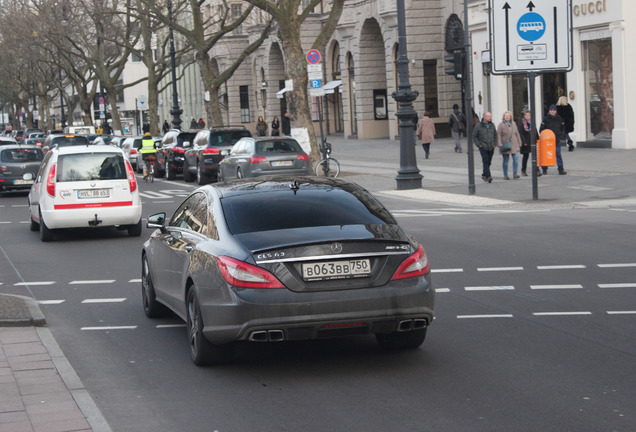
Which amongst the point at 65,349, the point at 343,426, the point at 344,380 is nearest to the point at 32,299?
the point at 65,349

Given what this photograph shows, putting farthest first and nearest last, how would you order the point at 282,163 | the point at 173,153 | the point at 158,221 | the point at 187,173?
the point at 173,153 → the point at 187,173 → the point at 282,163 → the point at 158,221

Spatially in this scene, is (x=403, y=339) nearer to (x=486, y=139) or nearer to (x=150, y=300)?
(x=150, y=300)

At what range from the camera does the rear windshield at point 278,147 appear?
27812 mm

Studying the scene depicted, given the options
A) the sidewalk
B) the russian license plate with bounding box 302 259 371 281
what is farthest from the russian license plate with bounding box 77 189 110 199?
the russian license plate with bounding box 302 259 371 281

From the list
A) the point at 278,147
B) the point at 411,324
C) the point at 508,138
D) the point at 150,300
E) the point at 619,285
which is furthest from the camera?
the point at 278,147

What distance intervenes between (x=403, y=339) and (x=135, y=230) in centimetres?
1064

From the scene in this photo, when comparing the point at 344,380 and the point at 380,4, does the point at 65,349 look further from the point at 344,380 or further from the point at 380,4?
the point at 380,4

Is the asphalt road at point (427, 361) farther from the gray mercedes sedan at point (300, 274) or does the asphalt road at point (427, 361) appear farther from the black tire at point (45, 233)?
the black tire at point (45, 233)

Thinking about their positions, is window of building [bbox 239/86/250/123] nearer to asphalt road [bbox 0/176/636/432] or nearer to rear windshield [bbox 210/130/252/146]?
rear windshield [bbox 210/130/252/146]

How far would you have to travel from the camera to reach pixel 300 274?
712 centimetres

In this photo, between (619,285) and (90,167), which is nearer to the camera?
(619,285)

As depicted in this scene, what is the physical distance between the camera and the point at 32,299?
1091 cm

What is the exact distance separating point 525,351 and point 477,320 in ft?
4.38

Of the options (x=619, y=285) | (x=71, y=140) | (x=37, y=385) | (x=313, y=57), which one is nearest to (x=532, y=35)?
(x=313, y=57)
